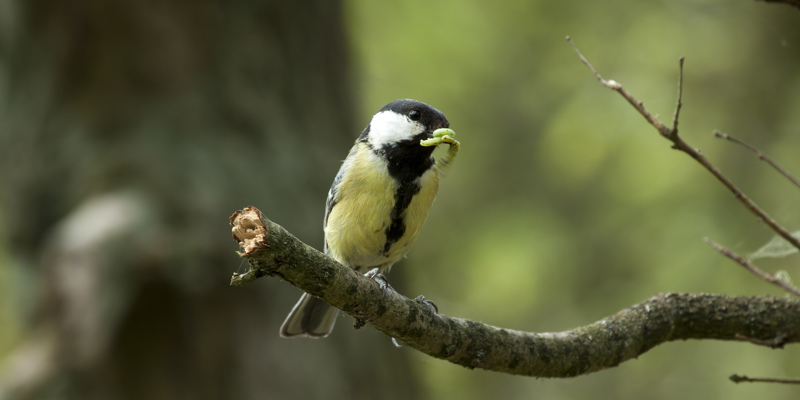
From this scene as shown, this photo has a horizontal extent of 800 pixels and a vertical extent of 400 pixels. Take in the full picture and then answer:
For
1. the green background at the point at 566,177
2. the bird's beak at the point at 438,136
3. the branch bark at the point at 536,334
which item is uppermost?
the green background at the point at 566,177

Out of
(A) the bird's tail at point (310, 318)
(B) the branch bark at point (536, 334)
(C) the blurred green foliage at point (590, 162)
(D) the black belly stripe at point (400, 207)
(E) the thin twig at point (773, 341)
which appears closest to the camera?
(B) the branch bark at point (536, 334)

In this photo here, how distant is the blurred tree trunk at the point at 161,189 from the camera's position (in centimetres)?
375

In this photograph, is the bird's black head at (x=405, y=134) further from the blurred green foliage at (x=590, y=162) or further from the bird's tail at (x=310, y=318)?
the blurred green foliage at (x=590, y=162)

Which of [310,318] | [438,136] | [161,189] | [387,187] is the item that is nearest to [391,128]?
[387,187]

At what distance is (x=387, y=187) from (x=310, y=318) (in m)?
0.85

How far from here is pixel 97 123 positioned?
4.11 m

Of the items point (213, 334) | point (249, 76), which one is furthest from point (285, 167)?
point (213, 334)

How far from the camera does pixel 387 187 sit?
242 cm

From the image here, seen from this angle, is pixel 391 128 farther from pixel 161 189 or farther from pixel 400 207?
pixel 161 189

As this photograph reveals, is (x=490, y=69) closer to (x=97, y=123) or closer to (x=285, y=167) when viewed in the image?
(x=285, y=167)

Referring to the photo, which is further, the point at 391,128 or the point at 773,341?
the point at 391,128

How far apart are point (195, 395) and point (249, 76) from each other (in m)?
2.02

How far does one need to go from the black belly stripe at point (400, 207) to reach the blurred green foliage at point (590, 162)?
2108mm

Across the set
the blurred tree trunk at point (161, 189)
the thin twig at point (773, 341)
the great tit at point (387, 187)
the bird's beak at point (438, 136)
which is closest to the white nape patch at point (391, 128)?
the great tit at point (387, 187)
